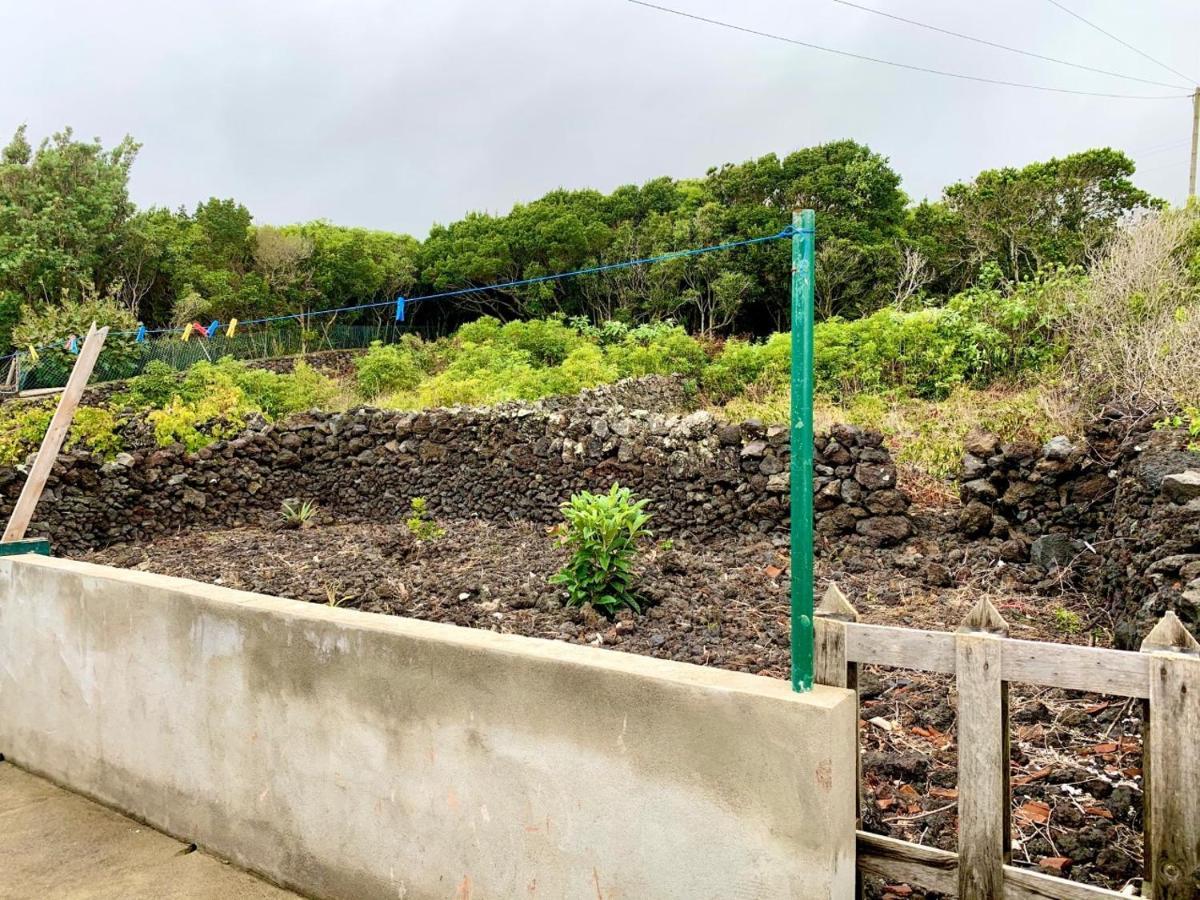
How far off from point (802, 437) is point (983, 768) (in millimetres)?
826

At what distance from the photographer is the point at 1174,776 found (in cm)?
166

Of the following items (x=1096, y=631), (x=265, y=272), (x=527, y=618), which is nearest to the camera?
(x=1096, y=631)

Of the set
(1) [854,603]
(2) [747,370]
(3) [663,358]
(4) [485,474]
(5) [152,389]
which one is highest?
(3) [663,358]

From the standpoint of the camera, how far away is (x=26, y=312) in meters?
18.9

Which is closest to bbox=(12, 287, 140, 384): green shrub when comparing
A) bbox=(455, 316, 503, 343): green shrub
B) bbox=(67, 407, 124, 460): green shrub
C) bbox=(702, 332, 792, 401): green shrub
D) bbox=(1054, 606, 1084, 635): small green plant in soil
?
bbox=(67, 407, 124, 460): green shrub

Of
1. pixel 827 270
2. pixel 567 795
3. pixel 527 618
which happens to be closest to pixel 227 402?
pixel 527 618

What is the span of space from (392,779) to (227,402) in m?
9.80

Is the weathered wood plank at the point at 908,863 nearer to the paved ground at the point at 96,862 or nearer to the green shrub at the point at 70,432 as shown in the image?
the paved ground at the point at 96,862

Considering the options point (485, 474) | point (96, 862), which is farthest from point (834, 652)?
point (485, 474)

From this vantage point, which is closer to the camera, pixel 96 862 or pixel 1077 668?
pixel 1077 668

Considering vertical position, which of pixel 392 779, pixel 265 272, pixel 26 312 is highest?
pixel 265 272

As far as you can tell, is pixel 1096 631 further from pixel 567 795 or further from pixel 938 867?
pixel 567 795

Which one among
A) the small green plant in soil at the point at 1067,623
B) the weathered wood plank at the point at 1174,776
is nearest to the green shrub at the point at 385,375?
the small green plant in soil at the point at 1067,623

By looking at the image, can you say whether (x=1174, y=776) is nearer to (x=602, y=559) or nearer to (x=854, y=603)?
(x=854, y=603)
